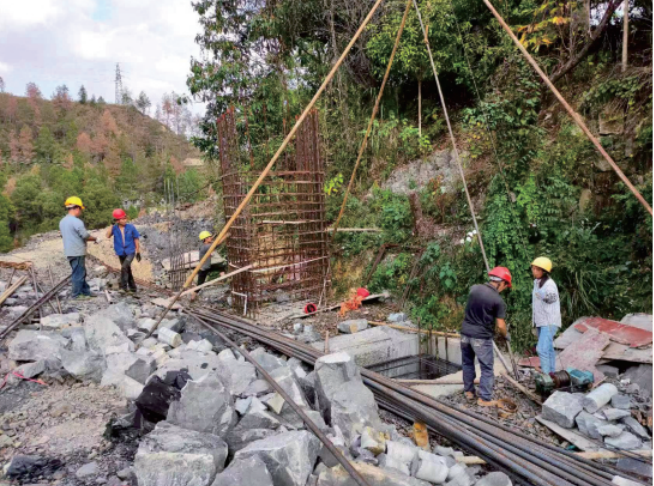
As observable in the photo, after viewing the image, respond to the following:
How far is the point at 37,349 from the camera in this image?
505cm

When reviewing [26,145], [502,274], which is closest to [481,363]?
[502,274]

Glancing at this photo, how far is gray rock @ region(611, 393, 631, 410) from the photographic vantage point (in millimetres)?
4508

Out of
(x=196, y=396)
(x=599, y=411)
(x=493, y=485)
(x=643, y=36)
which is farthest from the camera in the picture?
(x=643, y=36)

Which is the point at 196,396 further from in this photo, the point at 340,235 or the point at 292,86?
the point at 292,86

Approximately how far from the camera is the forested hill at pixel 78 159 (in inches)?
1070

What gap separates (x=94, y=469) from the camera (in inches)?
123

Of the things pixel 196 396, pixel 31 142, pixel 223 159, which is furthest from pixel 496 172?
pixel 31 142

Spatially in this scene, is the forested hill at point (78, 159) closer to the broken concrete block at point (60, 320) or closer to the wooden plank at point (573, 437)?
the broken concrete block at point (60, 320)

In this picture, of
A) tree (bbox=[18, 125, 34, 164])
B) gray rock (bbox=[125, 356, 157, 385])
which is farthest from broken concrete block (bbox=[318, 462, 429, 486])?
tree (bbox=[18, 125, 34, 164])

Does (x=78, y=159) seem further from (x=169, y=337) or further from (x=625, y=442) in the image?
(x=625, y=442)

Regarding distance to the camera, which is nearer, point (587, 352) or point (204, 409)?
point (204, 409)

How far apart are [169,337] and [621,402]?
5.54m

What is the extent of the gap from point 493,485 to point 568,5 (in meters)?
8.22

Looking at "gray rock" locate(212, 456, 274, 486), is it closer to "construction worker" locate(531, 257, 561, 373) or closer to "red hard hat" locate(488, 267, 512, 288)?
"red hard hat" locate(488, 267, 512, 288)
